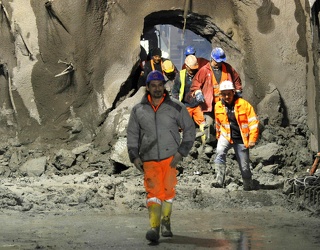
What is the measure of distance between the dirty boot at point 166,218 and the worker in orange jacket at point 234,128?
133 inches

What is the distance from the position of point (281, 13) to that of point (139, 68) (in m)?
3.04

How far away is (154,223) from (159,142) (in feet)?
2.90

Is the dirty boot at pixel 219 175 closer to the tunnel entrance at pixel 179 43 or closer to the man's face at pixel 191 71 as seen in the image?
the man's face at pixel 191 71

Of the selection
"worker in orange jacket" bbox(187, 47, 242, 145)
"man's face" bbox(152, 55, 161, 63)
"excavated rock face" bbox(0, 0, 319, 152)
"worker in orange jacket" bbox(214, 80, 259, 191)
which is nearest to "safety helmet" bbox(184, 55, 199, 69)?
"worker in orange jacket" bbox(187, 47, 242, 145)

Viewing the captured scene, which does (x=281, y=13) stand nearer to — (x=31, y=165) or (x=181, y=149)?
(x=31, y=165)

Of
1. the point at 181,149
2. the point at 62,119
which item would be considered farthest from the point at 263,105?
the point at 181,149

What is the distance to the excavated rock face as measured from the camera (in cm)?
1706

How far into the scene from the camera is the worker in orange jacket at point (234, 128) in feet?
42.9

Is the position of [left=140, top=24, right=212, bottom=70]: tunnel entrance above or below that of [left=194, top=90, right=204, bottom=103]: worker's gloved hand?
above

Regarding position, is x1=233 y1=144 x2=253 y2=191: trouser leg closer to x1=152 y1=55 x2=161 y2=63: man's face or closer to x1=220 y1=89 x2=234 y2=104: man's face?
x1=220 y1=89 x2=234 y2=104: man's face

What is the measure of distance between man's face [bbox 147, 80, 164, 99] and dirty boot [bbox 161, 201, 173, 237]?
117 cm

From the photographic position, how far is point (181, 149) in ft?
32.6

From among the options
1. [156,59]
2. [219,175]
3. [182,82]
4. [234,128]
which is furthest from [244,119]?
[156,59]

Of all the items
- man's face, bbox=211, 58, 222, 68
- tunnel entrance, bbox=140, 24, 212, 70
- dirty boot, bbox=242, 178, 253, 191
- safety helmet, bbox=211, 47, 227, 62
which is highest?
tunnel entrance, bbox=140, 24, 212, 70
